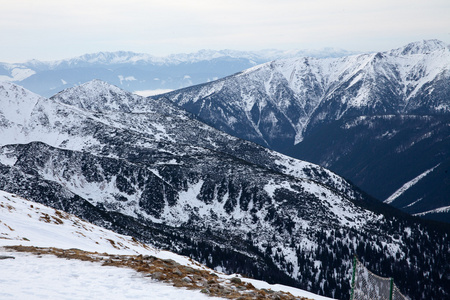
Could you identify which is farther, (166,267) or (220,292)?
(166,267)

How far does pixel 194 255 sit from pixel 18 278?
160650 mm

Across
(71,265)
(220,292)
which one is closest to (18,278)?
(71,265)

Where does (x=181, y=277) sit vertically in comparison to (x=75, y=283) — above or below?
below

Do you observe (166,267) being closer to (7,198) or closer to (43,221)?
(43,221)

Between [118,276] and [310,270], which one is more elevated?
[118,276]

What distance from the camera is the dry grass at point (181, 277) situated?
26047mm

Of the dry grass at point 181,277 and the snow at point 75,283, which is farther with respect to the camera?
the dry grass at point 181,277

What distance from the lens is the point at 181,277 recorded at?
28.2 metres

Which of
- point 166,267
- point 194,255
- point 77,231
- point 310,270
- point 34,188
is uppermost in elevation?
point 166,267

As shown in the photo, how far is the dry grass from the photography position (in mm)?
26047

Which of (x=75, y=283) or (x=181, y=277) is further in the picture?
(x=181, y=277)

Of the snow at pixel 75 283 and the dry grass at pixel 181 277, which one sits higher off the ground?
the snow at pixel 75 283

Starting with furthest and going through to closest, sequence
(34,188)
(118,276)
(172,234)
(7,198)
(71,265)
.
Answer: (172,234) → (34,188) → (7,198) → (71,265) → (118,276)

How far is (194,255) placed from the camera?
182 meters
